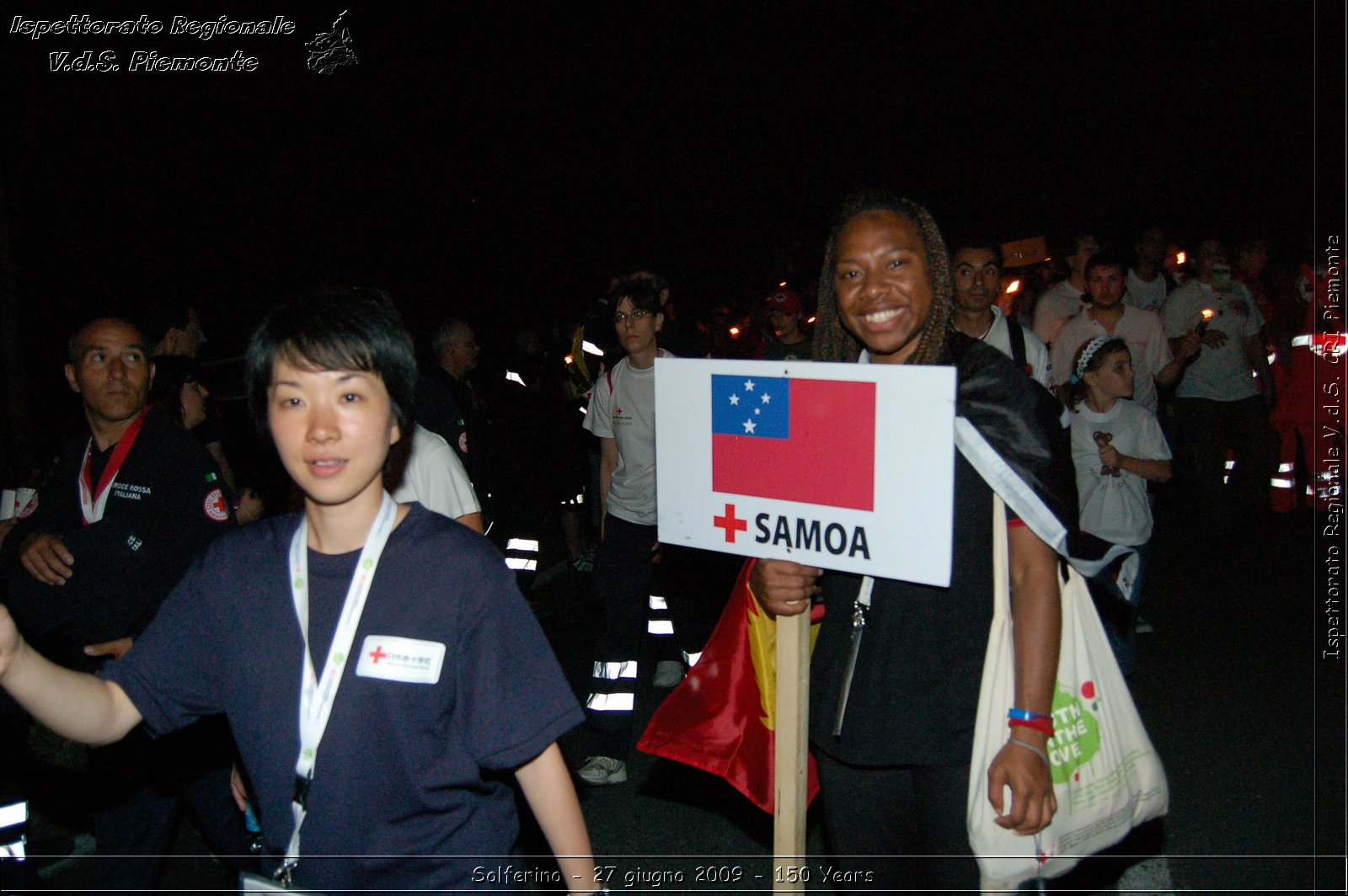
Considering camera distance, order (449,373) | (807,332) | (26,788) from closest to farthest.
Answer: (26,788), (449,373), (807,332)

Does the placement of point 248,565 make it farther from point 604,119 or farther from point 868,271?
point 604,119

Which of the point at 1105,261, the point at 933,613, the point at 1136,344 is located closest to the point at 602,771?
the point at 933,613

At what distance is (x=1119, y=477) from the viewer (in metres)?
5.32

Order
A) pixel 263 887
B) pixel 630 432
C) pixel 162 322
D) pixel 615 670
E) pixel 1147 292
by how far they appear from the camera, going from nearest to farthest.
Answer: pixel 263 887 → pixel 615 670 → pixel 630 432 → pixel 162 322 → pixel 1147 292

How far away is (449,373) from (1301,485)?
897 centimetres

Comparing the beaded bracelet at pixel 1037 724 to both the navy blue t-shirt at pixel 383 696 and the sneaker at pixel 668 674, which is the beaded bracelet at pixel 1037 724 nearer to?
the navy blue t-shirt at pixel 383 696

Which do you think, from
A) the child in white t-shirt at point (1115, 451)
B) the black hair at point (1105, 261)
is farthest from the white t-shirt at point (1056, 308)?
the child in white t-shirt at point (1115, 451)

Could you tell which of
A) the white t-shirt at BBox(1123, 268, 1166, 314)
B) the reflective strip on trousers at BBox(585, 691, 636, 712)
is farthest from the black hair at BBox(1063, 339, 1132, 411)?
the white t-shirt at BBox(1123, 268, 1166, 314)

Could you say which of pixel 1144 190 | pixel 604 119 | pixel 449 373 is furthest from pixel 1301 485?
pixel 1144 190

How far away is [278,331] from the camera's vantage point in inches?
76.4

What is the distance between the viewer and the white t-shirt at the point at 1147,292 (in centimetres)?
905

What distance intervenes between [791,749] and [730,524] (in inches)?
22.5

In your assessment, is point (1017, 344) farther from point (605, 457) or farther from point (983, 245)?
point (605, 457)

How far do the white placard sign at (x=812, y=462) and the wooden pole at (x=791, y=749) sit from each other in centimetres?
21
